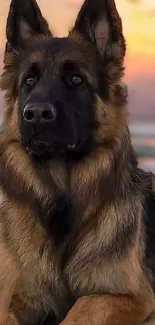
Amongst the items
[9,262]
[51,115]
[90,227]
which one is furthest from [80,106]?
[9,262]

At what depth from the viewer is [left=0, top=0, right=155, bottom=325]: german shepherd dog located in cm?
388

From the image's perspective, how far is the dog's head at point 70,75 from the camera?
12.4 ft

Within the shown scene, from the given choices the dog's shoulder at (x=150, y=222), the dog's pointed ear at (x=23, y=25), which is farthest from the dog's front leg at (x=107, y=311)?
the dog's pointed ear at (x=23, y=25)

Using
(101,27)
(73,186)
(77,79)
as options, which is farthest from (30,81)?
(73,186)

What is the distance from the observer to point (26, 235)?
4016mm

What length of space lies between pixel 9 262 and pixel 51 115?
3.18 feet

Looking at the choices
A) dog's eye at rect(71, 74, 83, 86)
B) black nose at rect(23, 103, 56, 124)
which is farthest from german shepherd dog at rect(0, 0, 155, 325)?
black nose at rect(23, 103, 56, 124)

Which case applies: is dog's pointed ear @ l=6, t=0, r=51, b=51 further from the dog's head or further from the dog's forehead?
the dog's forehead

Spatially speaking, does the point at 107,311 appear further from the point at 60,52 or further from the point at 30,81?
the point at 60,52

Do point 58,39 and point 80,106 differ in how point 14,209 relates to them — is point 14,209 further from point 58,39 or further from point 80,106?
point 58,39

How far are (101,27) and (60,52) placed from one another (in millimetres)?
310

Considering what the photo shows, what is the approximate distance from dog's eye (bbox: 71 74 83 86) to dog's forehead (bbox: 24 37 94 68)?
76 mm

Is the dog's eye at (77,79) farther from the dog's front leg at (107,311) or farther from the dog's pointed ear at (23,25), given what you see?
the dog's front leg at (107,311)

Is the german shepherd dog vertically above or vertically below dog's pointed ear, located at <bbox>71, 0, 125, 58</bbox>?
below
